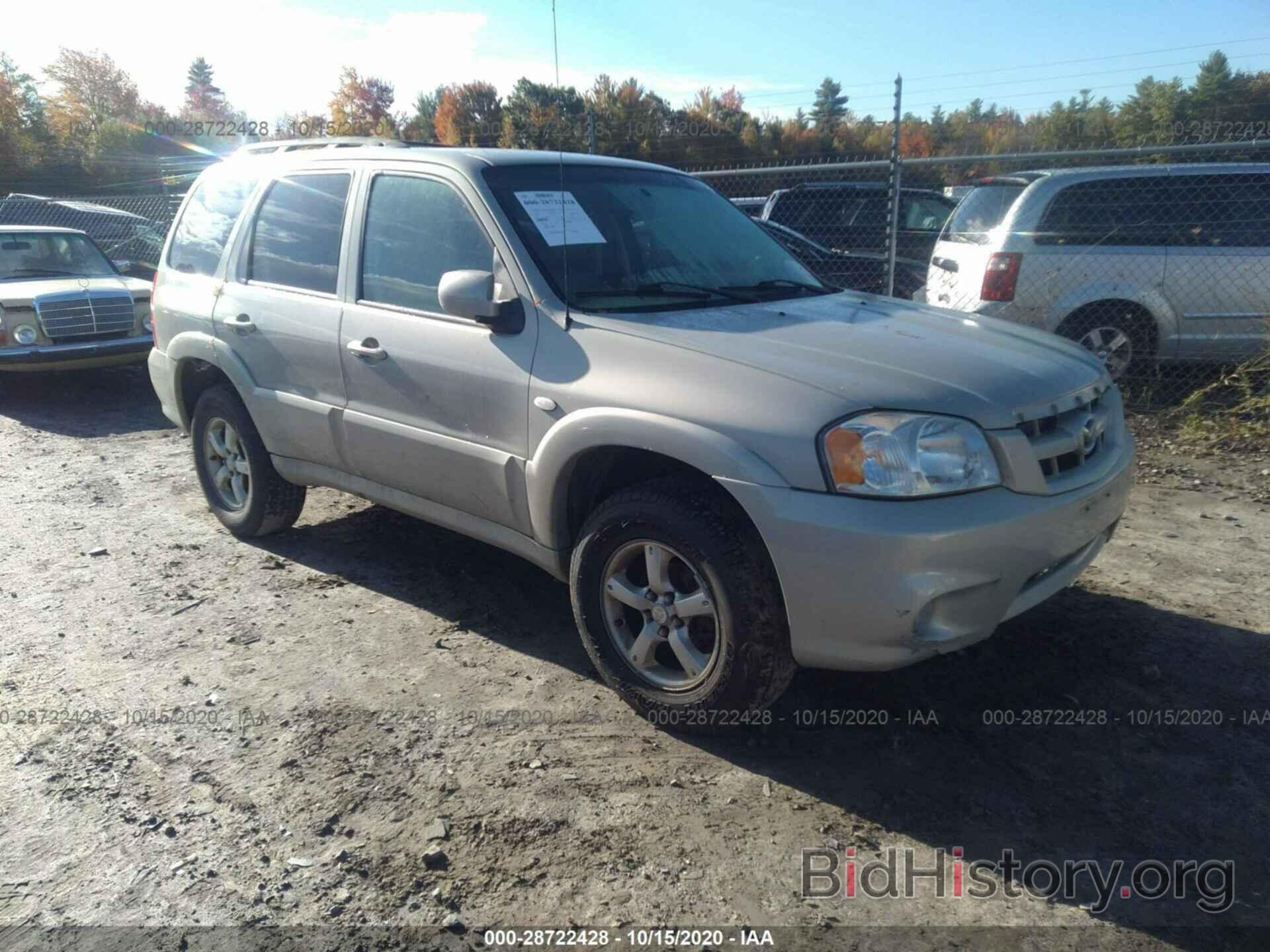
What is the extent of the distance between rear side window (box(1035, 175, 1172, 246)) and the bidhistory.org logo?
5.56 meters

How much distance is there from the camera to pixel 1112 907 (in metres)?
2.37

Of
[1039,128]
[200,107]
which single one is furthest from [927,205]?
[200,107]

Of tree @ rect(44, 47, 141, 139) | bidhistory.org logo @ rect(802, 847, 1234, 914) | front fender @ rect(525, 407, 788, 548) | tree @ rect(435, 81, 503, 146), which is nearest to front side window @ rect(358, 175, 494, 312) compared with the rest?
front fender @ rect(525, 407, 788, 548)

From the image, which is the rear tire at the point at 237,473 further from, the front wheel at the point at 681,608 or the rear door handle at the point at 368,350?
the front wheel at the point at 681,608

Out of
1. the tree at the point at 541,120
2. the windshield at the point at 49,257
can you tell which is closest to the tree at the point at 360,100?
the tree at the point at 541,120

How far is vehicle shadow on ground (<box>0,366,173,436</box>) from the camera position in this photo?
8.03 metres

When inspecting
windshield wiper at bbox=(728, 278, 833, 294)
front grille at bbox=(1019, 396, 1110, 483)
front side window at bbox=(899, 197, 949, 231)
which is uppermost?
front side window at bbox=(899, 197, 949, 231)

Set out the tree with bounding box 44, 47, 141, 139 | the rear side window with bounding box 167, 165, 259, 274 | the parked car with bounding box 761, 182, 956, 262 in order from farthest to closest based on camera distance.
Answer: the tree with bounding box 44, 47, 141, 139 < the parked car with bounding box 761, 182, 956, 262 < the rear side window with bounding box 167, 165, 259, 274

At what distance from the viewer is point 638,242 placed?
3764 mm

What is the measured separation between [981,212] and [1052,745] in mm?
5549

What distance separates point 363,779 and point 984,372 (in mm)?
2320

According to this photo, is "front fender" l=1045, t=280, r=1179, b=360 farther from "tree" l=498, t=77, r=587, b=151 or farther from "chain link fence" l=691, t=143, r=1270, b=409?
"tree" l=498, t=77, r=587, b=151

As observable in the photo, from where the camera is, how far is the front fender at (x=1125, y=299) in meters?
6.96

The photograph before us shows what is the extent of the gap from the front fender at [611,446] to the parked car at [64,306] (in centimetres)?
732
